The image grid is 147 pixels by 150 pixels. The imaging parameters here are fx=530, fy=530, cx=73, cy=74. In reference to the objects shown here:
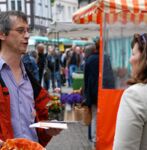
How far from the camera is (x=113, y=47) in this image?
25.1 feet

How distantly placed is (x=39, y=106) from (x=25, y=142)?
0.55m

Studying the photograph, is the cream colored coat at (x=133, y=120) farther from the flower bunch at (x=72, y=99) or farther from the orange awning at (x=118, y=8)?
the flower bunch at (x=72, y=99)

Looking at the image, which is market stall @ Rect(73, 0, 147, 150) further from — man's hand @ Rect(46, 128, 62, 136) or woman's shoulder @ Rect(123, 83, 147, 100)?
woman's shoulder @ Rect(123, 83, 147, 100)

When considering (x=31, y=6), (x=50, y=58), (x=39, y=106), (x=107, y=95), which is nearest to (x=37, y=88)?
(x=39, y=106)

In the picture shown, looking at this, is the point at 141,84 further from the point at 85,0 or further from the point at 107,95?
the point at 85,0

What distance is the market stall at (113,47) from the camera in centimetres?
713

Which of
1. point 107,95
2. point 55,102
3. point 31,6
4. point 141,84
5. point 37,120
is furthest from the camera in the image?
point 31,6

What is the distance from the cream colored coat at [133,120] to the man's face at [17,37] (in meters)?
1.01

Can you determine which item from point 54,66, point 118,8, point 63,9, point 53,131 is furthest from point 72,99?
point 63,9

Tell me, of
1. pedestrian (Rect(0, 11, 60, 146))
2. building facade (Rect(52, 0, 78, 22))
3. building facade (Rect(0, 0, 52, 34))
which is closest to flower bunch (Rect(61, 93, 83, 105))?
pedestrian (Rect(0, 11, 60, 146))

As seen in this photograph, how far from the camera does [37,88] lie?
3.30 metres

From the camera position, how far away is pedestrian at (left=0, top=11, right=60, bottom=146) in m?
3.03

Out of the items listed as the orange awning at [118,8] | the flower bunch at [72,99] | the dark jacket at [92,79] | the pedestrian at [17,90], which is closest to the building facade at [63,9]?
the flower bunch at [72,99]

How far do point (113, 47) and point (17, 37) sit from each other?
14.9ft
